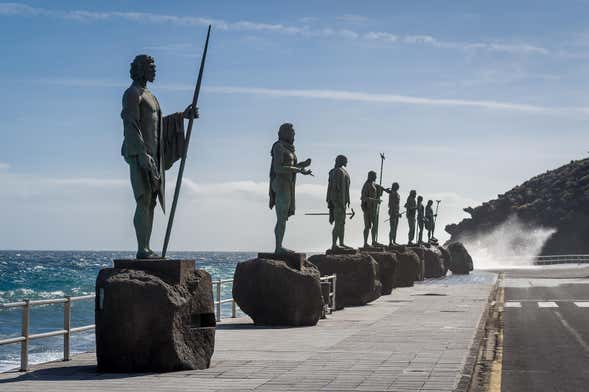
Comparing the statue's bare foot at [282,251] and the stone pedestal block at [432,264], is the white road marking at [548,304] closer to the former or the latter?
the statue's bare foot at [282,251]

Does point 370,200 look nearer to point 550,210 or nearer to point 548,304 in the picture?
point 548,304

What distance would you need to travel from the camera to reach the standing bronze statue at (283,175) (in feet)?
59.3

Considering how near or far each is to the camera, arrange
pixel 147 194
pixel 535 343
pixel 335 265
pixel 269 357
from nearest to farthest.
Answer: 1. pixel 147 194
2. pixel 269 357
3. pixel 535 343
4. pixel 335 265

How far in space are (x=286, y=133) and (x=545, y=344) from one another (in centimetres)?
596

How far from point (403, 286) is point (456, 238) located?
94.2 metres

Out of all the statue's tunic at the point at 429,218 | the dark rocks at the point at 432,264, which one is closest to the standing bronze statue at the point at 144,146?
the dark rocks at the point at 432,264

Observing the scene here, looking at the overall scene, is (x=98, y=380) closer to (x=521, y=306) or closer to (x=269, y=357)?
(x=269, y=357)

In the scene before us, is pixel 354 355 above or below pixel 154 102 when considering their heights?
below

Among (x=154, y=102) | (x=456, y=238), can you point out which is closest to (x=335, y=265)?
(x=154, y=102)

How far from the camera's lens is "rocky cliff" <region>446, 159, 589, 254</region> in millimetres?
115438

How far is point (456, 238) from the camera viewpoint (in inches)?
5108

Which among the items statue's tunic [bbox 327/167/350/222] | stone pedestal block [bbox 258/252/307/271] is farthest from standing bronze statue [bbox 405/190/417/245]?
stone pedestal block [bbox 258/252/307/271]

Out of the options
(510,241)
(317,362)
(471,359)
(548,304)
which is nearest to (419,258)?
(548,304)

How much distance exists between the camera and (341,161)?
23.1 meters
